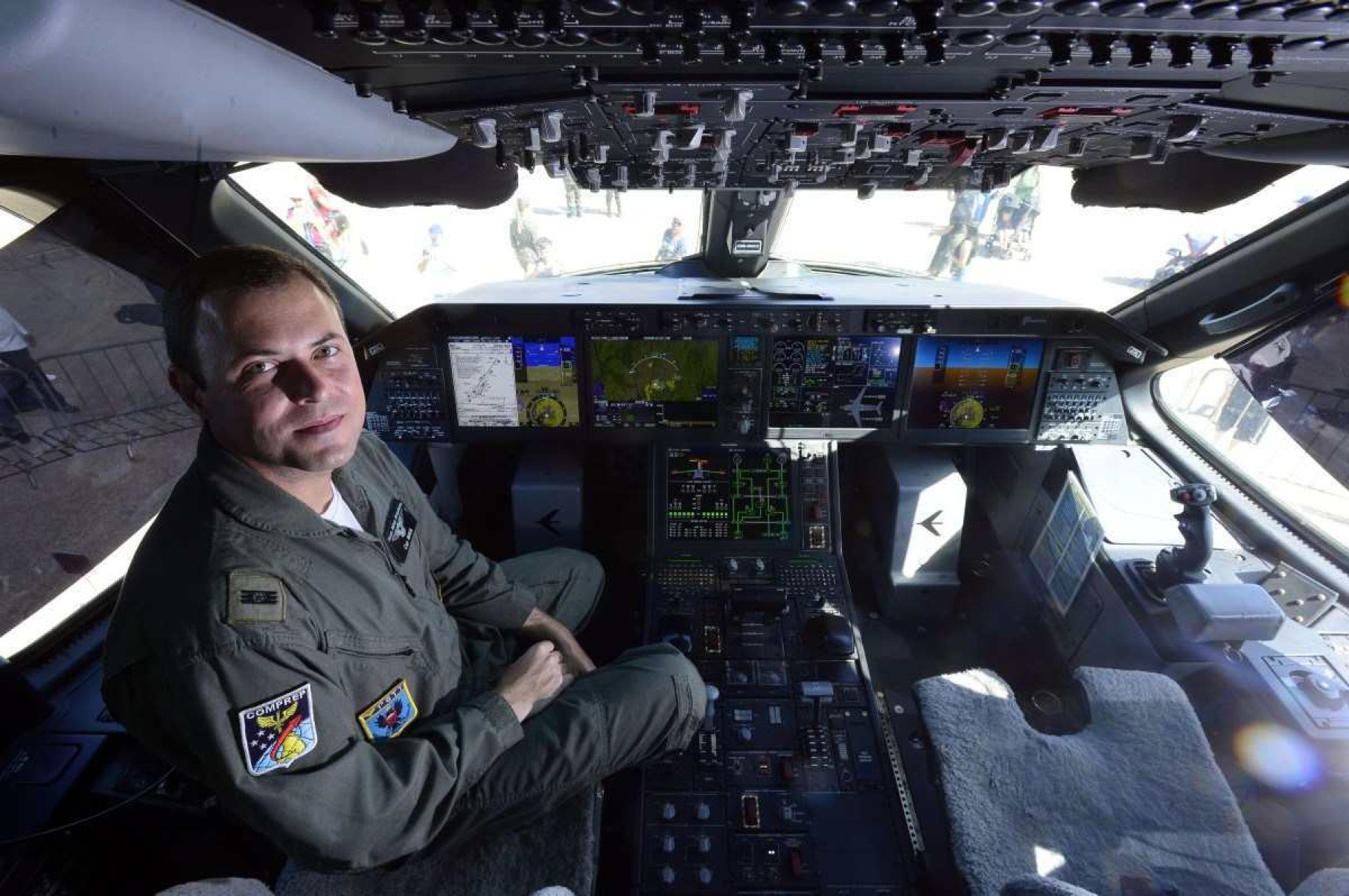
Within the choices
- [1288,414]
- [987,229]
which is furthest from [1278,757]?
[987,229]

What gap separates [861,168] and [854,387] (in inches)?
35.8

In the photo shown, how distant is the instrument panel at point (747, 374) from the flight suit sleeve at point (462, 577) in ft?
2.92

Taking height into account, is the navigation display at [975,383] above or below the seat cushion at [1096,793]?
above

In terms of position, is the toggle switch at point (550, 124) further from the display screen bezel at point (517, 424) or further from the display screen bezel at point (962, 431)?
the display screen bezel at point (962, 431)

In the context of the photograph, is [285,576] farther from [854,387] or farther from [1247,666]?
[1247,666]

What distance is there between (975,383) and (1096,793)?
5.31ft

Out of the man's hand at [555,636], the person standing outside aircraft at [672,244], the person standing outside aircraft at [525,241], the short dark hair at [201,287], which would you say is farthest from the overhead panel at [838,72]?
the person standing outside aircraft at [525,241]

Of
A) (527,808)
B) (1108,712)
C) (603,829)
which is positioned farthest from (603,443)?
(1108,712)

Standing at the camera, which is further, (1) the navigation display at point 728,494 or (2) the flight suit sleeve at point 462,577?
(1) the navigation display at point 728,494

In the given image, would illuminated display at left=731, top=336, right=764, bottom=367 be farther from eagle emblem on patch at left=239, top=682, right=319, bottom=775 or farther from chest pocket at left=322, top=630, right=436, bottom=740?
eagle emblem on patch at left=239, top=682, right=319, bottom=775

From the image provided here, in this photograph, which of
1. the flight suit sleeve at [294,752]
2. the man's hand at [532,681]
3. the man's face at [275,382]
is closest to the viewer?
the flight suit sleeve at [294,752]

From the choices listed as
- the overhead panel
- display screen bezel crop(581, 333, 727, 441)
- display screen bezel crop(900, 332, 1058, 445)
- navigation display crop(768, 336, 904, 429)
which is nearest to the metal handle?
display screen bezel crop(900, 332, 1058, 445)

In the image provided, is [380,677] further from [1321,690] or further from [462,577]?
[1321,690]

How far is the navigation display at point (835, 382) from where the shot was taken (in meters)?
2.67
